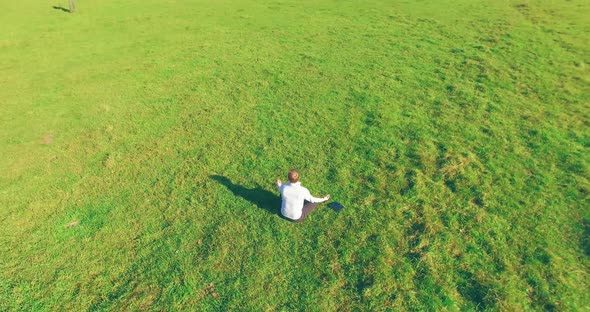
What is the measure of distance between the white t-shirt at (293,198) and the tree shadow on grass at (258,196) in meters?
0.57

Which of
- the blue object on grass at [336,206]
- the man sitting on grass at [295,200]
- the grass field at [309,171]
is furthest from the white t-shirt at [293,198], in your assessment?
the blue object on grass at [336,206]

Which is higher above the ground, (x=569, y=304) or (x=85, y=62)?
(x=85, y=62)

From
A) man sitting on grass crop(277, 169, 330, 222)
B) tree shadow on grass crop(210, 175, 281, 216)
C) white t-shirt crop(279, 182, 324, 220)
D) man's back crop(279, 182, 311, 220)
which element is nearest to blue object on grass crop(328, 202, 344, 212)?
man sitting on grass crop(277, 169, 330, 222)

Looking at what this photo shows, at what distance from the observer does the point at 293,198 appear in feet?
25.7

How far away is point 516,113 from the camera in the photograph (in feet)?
36.7

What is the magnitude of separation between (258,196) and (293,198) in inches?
62.9

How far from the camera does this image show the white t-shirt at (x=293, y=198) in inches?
306

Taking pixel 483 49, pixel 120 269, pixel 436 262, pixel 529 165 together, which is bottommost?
pixel 120 269

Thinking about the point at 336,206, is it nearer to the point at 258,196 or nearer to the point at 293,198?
the point at 293,198

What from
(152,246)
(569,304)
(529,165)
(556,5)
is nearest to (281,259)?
(152,246)

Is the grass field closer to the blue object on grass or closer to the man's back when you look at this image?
the blue object on grass

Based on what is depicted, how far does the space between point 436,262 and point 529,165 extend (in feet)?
14.4

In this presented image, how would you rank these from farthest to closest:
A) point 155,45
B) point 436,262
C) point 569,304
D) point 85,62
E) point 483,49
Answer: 1. point 155,45
2. point 85,62
3. point 483,49
4. point 436,262
5. point 569,304

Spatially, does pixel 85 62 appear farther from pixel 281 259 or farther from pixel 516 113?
pixel 516 113
